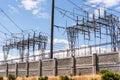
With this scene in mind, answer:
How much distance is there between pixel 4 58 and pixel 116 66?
43.6 m

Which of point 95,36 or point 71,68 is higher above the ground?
point 95,36

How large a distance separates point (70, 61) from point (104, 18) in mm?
11637

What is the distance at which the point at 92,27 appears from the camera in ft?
147

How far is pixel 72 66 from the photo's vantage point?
33188 mm

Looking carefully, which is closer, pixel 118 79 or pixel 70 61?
pixel 118 79

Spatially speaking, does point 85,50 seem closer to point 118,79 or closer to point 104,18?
point 104,18

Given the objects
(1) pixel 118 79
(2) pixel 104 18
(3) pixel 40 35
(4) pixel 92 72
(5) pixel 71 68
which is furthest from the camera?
(3) pixel 40 35

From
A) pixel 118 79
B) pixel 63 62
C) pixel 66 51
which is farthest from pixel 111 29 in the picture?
pixel 118 79

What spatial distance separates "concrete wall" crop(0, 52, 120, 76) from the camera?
28.0 meters

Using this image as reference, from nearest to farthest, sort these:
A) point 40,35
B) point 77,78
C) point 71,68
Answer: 1. point 77,78
2. point 71,68
3. point 40,35

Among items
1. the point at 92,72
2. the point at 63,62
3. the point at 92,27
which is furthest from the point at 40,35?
the point at 92,72

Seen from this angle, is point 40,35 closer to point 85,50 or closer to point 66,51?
point 66,51

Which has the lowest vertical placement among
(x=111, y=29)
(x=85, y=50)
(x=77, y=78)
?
(x=77, y=78)

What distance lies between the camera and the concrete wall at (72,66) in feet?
92.0
